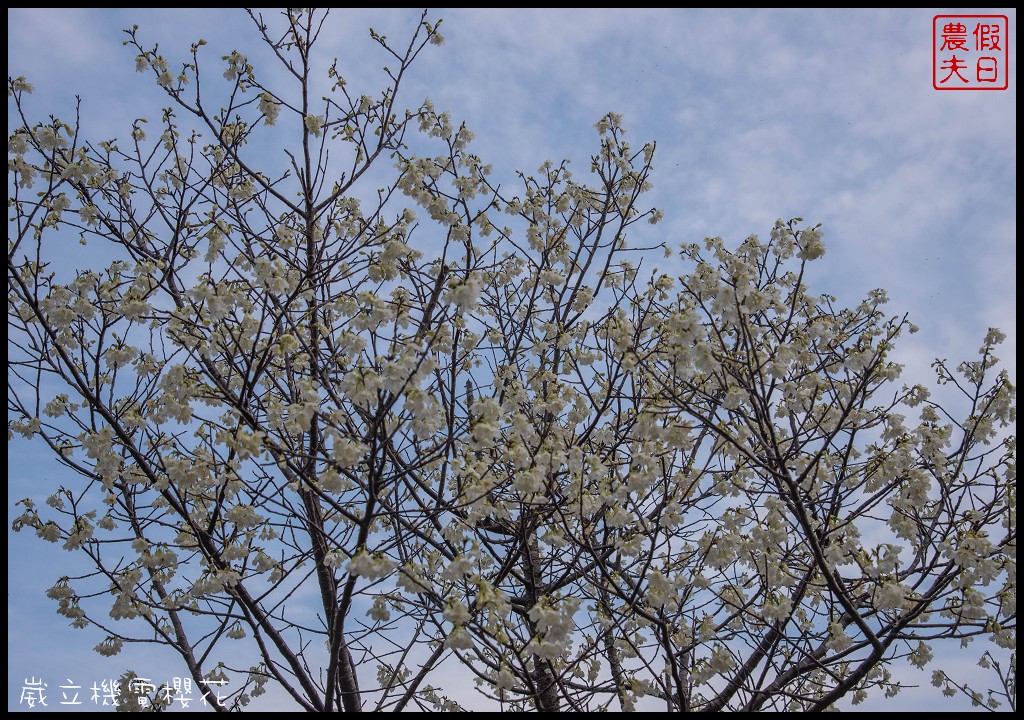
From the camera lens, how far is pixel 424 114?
688 centimetres

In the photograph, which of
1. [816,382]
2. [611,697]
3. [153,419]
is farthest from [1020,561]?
[153,419]

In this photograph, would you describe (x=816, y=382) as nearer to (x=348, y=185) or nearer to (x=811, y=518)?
(x=811, y=518)

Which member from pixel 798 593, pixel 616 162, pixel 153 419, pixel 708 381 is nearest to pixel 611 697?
pixel 798 593

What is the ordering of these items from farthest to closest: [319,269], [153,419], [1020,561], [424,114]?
[424,114] → [319,269] → [153,419] → [1020,561]

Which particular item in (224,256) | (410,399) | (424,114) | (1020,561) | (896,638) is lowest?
(896,638)

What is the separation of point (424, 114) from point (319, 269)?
5.92 feet

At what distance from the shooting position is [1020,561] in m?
4.93

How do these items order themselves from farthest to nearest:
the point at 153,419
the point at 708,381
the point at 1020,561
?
1. the point at 708,381
2. the point at 153,419
3. the point at 1020,561

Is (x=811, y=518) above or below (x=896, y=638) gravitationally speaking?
above

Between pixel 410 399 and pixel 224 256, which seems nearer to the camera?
pixel 410 399

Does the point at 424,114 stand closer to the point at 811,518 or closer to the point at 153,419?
the point at 153,419

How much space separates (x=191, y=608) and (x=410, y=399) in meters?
2.66

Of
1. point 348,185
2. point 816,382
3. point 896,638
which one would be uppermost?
point 348,185

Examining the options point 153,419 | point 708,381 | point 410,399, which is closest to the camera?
point 410,399
